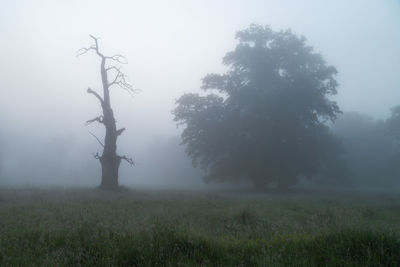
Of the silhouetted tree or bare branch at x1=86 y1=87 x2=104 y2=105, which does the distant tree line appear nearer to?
the silhouetted tree

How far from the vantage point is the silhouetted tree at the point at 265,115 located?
28406 millimetres

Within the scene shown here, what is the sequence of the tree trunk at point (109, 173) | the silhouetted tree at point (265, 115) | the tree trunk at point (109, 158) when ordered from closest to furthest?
1. the tree trunk at point (109, 173)
2. the tree trunk at point (109, 158)
3. the silhouetted tree at point (265, 115)

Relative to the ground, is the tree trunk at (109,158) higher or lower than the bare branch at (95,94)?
lower

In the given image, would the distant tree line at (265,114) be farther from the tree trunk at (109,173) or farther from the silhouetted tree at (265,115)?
the tree trunk at (109,173)

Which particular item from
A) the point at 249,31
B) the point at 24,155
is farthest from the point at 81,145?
the point at 249,31

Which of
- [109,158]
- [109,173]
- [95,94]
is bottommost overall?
[109,173]

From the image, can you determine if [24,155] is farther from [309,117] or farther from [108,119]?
[309,117]

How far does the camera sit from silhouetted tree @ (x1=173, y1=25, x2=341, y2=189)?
28.4 m

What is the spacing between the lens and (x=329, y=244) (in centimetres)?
462

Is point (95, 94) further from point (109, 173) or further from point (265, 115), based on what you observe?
point (265, 115)

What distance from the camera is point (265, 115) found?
28.3m

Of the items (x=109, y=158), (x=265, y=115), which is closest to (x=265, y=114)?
(x=265, y=115)

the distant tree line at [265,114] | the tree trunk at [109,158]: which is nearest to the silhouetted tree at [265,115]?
the distant tree line at [265,114]

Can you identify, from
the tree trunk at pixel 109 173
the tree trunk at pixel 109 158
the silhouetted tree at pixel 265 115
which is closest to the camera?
the tree trunk at pixel 109 173
